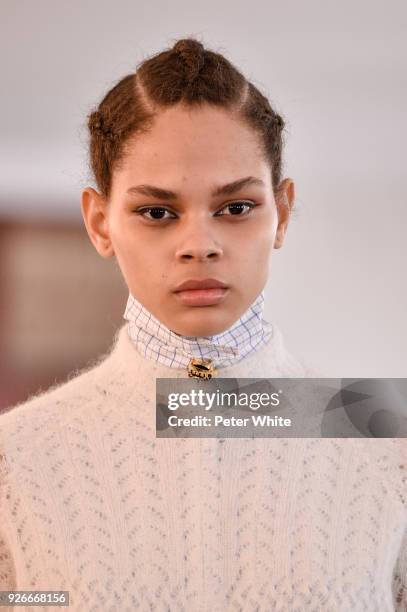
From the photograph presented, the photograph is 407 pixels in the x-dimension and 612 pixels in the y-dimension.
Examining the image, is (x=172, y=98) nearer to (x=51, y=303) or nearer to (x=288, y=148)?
(x=288, y=148)

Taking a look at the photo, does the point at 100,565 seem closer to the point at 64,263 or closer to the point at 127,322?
the point at 127,322

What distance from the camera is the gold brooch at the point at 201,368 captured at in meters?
0.78

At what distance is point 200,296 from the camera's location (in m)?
0.74

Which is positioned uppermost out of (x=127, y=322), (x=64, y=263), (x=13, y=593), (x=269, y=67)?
(x=269, y=67)

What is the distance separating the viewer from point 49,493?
0.77 meters

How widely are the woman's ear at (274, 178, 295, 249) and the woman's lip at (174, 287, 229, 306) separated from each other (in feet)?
0.34

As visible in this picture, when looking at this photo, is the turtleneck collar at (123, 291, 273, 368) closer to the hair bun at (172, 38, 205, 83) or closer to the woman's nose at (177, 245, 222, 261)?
the woman's nose at (177, 245, 222, 261)

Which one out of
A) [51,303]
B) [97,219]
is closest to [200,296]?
[97,219]

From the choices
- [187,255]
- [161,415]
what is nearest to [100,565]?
[161,415]

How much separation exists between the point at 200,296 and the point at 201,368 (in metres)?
0.08

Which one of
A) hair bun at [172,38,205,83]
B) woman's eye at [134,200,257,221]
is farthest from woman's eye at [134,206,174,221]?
hair bun at [172,38,205,83]

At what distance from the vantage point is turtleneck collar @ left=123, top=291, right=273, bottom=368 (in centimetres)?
78

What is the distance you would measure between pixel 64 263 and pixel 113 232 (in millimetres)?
192

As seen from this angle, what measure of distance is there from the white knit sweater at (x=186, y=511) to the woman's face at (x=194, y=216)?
0.08 meters
